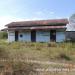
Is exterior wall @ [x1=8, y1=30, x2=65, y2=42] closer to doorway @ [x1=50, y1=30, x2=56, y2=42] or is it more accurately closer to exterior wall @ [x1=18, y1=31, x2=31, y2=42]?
exterior wall @ [x1=18, y1=31, x2=31, y2=42]

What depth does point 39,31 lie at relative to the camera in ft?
101

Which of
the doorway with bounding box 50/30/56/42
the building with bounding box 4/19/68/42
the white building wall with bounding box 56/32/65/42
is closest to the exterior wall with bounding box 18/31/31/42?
the building with bounding box 4/19/68/42

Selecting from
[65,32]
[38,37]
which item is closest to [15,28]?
[38,37]

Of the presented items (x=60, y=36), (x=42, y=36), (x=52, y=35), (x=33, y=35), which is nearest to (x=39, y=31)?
(x=42, y=36)

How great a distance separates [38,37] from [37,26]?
68.6 inches

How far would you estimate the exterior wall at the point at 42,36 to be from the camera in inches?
1193

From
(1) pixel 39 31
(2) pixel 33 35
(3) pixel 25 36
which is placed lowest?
(3) pixel 25 36

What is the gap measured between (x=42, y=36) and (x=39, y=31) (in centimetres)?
94

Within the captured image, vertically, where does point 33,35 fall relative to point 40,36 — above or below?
above

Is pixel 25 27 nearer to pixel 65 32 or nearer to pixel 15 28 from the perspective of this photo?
pixel 15 28

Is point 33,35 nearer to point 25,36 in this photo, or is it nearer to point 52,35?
point 25,36

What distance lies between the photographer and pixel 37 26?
103 ft

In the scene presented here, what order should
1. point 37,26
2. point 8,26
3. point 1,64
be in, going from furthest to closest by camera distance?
1. point 8,26
2. point 37,26
3. point 1,64

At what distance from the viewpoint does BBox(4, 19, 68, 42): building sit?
29.5 metres
